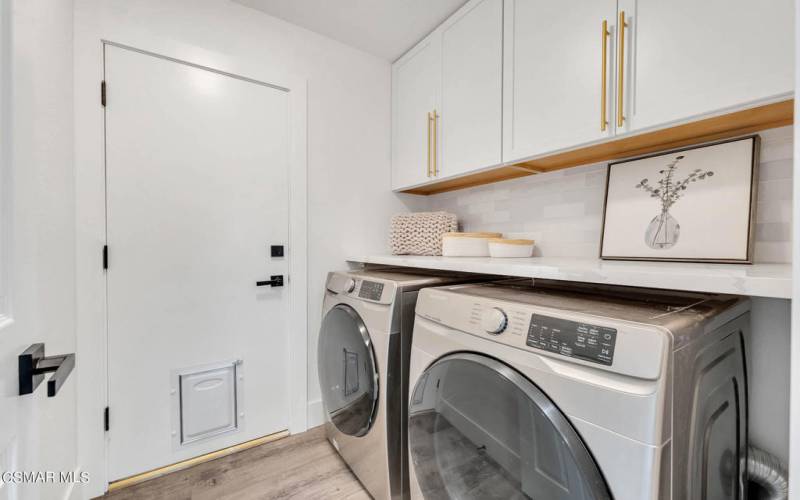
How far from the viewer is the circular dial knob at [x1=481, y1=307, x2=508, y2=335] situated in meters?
0.87

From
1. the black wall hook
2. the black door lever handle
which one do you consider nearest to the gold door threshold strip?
the black door lever handle

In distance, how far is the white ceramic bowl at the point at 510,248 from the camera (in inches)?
61.7

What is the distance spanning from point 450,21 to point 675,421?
194 cm

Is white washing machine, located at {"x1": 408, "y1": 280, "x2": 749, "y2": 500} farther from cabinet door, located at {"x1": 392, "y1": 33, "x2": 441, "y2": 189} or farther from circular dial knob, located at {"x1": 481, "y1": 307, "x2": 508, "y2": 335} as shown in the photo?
cabinet door, located at {"x1": 392, "y1": 33, "x2": 441, "y2": 189}

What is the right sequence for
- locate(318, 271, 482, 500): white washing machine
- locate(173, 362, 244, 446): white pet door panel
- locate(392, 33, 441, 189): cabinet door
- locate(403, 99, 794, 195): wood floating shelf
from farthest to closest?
locate(392, 33, 441, 189): cabinet door, locate(173, 362, 244, 446): white pet door panel, locate(318, 271, 482, 500): white washing machine, locate(403, 99, 794, 195): wood floating shelf

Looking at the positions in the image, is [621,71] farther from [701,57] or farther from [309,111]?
[309,111]

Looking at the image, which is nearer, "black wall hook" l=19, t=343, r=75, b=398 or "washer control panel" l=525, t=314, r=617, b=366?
"black wall hook" l=19, t=343, r=75, b=398

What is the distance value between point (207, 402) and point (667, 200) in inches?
87.6

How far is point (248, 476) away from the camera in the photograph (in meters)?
1.56

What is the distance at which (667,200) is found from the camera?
48.8 inches

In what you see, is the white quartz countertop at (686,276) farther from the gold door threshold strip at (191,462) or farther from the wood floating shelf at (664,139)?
the gold door threshold strip at (191,462)

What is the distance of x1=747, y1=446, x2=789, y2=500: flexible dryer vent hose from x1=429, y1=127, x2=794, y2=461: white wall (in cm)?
7

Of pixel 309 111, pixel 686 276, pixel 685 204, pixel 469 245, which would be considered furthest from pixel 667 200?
pixel 309 111

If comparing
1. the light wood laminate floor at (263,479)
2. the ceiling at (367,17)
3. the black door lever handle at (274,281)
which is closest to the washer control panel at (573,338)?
the light wood laminate floor at (263,479)
